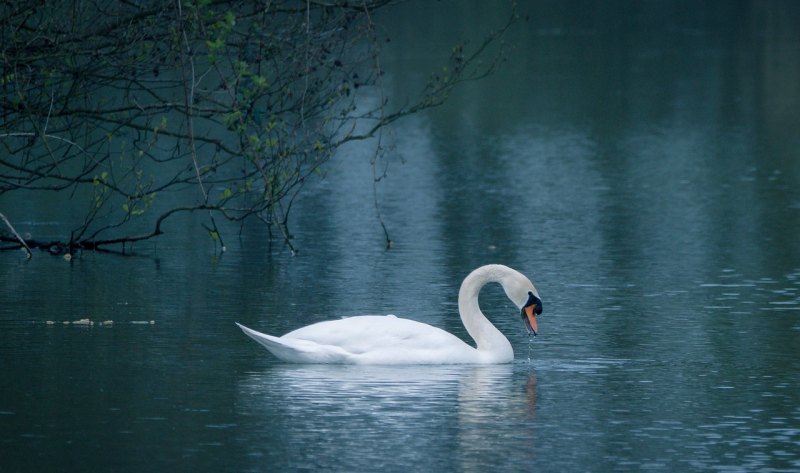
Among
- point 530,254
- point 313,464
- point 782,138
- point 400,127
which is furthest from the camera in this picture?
point 400,127

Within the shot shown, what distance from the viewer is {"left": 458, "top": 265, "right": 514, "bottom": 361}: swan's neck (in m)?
13.7

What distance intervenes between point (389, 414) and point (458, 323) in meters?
3.97

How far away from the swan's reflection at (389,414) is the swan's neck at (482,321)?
0.18m

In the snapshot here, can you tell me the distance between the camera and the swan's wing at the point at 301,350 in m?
13.3

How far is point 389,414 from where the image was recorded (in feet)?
38.2

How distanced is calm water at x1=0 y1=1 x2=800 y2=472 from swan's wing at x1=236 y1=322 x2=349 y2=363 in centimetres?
10

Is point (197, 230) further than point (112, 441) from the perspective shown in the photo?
Yes

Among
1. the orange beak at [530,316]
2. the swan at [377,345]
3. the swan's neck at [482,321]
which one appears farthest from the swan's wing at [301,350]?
the orange beak at [530,316]

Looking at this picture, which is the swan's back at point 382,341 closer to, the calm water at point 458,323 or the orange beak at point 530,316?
the calm water at point 458,323

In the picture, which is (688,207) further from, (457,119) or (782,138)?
(457,119)

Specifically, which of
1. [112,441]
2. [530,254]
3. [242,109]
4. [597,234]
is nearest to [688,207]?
[597,234]

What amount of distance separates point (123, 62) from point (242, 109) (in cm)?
106

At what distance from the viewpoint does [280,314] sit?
1585 centimetres

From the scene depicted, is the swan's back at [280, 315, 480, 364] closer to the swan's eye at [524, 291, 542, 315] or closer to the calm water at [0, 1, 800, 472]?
the calm water at [0, 1, 800, 472]
